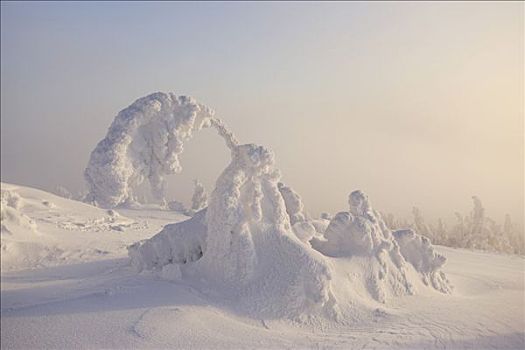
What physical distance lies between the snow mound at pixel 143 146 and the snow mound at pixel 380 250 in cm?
936

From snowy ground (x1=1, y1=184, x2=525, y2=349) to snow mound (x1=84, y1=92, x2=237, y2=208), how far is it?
379 inches

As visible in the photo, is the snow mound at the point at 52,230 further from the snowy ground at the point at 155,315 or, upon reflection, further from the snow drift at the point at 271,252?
the snow drift at the point at 271,252

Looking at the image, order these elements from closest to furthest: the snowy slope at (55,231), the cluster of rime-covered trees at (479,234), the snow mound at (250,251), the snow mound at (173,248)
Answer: the snowy slope at (55,231) → the snow mound at (250,251) → the snow mound at (173,248) → the cluster of rime-covered trees at (479,234)

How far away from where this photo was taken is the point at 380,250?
670 cm

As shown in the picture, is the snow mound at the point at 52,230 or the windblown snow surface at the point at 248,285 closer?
the snow mound at the point at 52,230

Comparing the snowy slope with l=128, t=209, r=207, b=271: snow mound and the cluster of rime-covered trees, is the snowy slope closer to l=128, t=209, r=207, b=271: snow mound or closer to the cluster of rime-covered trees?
l=128, t=209, r=207, b=271: snow mound

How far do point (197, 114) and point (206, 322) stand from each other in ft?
43.2

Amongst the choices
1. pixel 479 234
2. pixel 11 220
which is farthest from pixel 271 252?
pixel 479 234

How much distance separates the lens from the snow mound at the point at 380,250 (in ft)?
21.3

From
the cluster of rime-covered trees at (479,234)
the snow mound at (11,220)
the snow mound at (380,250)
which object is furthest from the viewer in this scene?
the cluster of rime-covered trees at (479,234)

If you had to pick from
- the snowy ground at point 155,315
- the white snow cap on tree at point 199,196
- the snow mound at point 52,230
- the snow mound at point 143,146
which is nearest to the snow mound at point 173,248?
the snowy ground at point 155,315

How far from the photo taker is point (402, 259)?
22.6 feet

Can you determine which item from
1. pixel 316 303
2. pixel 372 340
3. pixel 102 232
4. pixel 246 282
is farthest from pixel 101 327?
pixel 102 232

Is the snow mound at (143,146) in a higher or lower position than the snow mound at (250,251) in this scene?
higher
